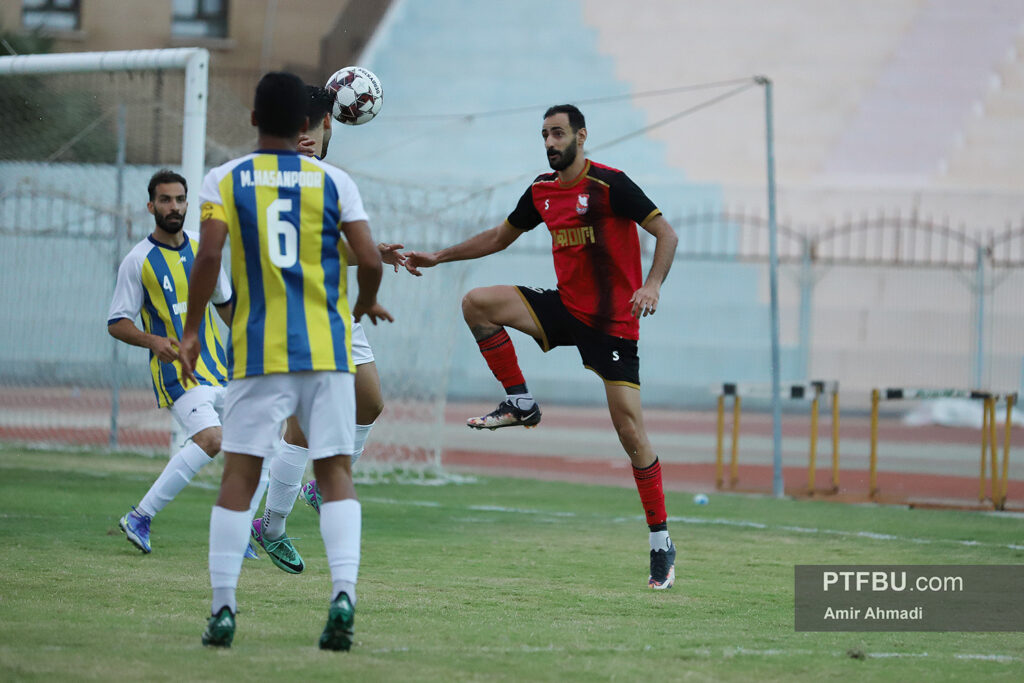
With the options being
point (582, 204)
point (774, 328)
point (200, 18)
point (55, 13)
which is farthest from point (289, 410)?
point (200, 18)

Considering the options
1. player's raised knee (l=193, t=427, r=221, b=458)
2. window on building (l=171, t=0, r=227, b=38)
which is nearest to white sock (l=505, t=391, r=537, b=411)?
player's raised knee (l=193, t=427, r=221, b=458)

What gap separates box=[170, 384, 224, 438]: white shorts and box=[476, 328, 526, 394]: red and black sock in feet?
4.96

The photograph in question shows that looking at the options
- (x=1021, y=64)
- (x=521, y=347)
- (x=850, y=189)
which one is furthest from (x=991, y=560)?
(x=1021, y=64)

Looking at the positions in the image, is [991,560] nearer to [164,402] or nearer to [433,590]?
[433,590]

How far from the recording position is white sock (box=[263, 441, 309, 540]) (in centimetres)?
630

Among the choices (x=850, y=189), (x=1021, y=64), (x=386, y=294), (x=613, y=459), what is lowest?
(x=613, y=459)

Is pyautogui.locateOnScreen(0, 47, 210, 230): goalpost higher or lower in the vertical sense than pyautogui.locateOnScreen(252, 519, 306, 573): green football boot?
higher

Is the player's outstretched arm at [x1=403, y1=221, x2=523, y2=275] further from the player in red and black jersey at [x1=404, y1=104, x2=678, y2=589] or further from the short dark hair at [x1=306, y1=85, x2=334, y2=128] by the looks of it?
the short dark hair at [x1=306, y1=85, x2=334, y2=128]

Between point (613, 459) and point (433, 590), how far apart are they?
401 inches

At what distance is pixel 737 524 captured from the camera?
9352mm

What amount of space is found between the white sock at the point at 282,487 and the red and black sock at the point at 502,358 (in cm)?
113

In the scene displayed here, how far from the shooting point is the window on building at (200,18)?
3084cm

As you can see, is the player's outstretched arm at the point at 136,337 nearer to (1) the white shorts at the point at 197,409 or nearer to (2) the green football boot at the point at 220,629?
(1) the white shorts at the point at 197,409

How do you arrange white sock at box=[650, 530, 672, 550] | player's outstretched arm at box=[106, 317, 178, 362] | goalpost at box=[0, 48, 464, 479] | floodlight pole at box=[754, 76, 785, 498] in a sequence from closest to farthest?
1. player's outstretched arm at box=[106, 317, 178, 362]
2. white sock at box=[650, 530, 672, 550]
3. floodlight pole at box=[754, 76, 785, 498]
4. goalpost at box=[0, 48, 464, 479]
